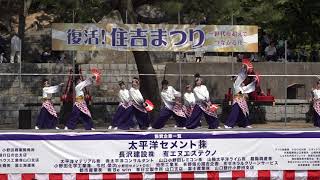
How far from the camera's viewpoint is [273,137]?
337 inches

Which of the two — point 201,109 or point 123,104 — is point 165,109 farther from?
point 123,104

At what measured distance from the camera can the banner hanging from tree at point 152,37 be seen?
19.5 m

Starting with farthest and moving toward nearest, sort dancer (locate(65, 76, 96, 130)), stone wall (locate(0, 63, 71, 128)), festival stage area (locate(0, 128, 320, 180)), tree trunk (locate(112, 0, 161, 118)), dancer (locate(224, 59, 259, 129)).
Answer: stone wall (locate(0, 63, 71, 128)) < tree trunk (locate(112, 0, 161, 118)) < dancer (locate(224, 59, 259, 129)) < dancer (locate(65, 76, 96, 130)) < festival stage area (locate(0, 128, 320, 180))

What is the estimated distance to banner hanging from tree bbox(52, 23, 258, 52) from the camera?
19.5m

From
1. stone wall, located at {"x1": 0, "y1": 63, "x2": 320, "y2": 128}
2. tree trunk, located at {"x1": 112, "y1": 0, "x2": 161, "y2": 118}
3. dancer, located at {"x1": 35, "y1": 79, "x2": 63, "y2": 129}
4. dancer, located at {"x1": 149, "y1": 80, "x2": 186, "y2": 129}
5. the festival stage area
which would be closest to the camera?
the festival stage area

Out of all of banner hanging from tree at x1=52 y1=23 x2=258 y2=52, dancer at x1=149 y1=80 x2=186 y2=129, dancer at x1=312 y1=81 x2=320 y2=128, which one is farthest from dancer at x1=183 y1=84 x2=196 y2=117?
dancer at x1=312 y1=81 x2=320 y2=128

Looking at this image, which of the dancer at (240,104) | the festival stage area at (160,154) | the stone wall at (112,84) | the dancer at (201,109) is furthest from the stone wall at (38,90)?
the festival stage area at (160,154)

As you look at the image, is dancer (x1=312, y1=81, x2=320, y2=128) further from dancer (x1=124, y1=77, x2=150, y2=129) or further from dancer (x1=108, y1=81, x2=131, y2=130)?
dancer (x1=108, y1=81, x2=131, y2=130)

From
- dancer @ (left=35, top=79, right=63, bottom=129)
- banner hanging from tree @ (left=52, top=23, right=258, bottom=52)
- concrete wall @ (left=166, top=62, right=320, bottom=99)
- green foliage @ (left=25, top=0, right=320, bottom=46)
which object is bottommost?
dancer @ (left=35, top=79, right=63, bottom=129)

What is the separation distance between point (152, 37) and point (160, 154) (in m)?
11.7

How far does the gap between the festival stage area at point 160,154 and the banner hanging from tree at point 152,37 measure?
11288 millimetres

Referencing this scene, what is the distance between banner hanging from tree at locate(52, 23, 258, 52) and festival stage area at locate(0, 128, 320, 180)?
11.3 meters

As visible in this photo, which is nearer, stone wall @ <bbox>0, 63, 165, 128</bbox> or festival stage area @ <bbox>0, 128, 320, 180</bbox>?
festival stage area @ <bbox>0, 128, 320, 180</bbox>

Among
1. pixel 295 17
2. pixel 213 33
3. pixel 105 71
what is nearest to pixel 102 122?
pixel 105 71
